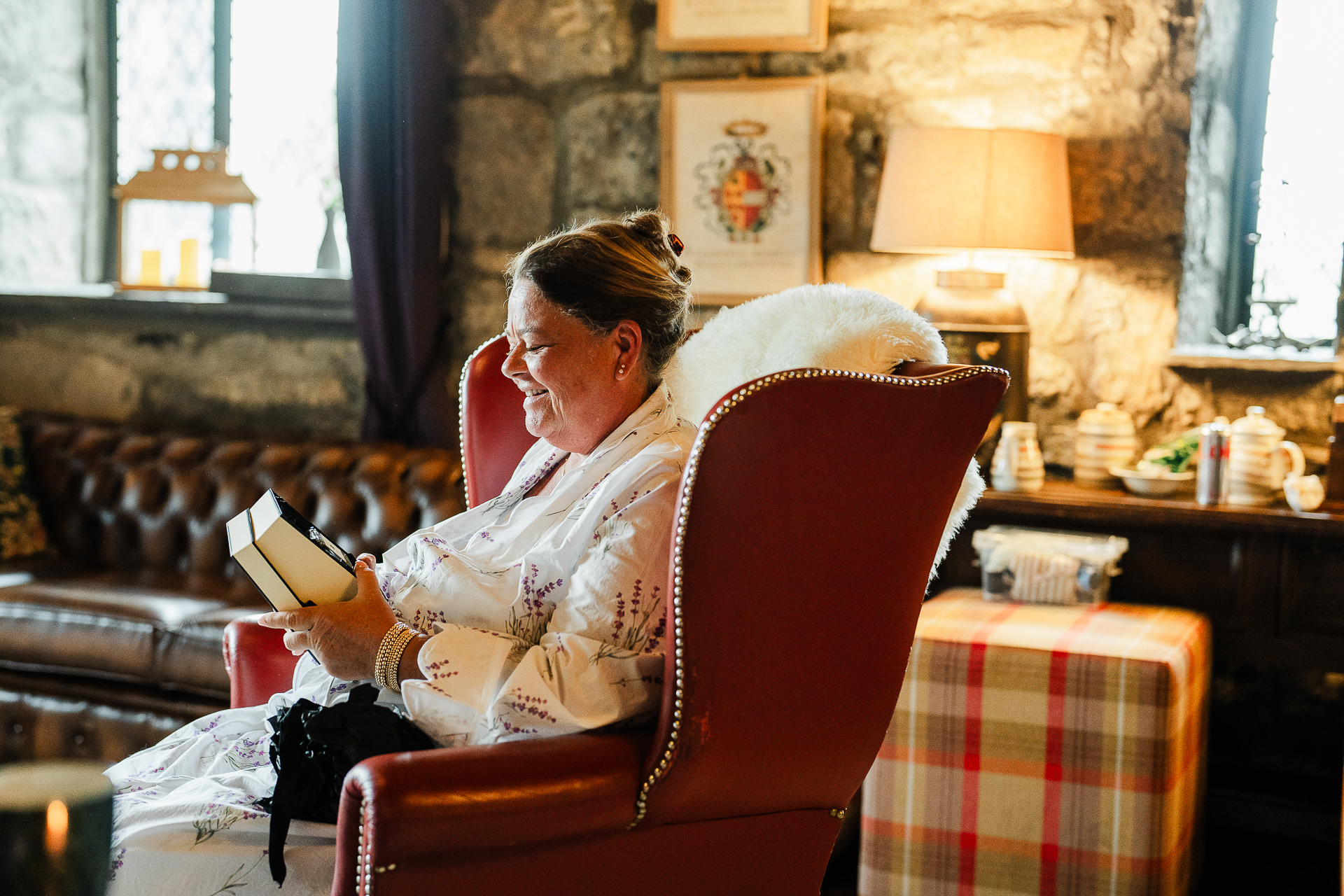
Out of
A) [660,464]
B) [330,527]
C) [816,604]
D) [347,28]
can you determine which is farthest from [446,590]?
[347,28]

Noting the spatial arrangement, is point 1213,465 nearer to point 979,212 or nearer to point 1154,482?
point 1154,482

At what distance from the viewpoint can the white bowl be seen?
2.41m

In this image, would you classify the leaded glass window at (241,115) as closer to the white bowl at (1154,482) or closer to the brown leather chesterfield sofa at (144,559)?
the brown leather chesterfield sofa at (144,559)

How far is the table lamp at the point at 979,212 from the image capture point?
95.0 inches

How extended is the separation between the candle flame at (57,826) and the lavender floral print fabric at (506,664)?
2.36 ft

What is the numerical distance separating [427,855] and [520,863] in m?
0.11

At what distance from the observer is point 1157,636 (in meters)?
2.14

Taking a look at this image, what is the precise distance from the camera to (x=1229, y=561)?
236cm

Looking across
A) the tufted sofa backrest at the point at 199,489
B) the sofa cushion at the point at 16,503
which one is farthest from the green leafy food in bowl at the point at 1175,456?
the sofa cushion at the point at 16,503

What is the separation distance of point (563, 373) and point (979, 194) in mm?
1235

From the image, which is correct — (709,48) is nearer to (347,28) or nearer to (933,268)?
(933,268)

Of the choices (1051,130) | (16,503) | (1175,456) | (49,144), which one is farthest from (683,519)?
(49,144)

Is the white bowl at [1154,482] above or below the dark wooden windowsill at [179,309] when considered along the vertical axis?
below

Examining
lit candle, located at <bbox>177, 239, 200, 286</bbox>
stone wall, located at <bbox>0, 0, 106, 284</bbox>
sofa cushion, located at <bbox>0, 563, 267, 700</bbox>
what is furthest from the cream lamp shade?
stone wall, located at <bbox>0, 0, 106, 284</bbox>
